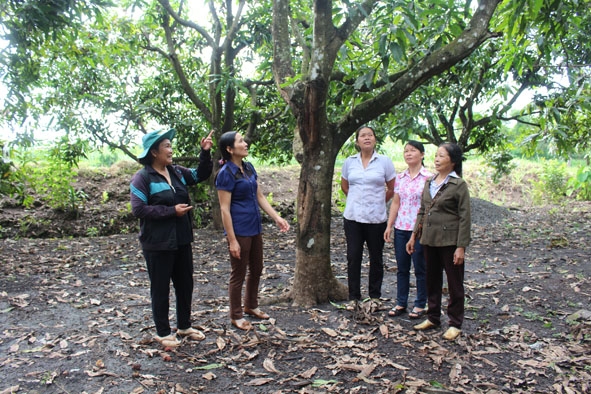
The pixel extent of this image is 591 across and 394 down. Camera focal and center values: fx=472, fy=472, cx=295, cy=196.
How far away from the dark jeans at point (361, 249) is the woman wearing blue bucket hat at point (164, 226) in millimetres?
1461

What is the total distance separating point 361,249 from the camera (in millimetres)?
4371

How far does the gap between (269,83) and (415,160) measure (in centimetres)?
495

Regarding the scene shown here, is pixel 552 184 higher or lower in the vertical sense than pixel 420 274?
higher

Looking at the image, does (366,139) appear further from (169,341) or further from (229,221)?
(169,341)

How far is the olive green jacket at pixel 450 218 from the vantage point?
3.62 metres

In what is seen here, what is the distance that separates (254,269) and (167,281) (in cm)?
81

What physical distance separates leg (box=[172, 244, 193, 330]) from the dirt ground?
0.70 ft

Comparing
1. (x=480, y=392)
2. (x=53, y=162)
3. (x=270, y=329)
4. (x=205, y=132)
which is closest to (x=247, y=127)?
(x=205, y=132)

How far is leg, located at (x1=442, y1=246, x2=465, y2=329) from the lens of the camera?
3.73m

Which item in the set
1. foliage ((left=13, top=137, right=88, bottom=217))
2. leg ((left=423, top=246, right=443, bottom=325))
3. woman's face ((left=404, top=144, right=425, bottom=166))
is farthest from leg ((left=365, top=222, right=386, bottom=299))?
foliage ((left=13, top=137, right=88, bottom=217))

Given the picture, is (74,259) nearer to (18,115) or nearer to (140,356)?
(18,115)

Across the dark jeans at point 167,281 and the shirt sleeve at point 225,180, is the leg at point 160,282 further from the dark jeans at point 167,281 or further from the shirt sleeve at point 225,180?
the shirt sleeve at point 225,180

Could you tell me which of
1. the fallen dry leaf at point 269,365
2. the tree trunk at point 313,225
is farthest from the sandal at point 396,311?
the fallen dry leaf at point 269,365

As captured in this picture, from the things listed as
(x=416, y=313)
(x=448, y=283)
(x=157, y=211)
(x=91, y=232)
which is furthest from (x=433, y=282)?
(x=91, y=232)
